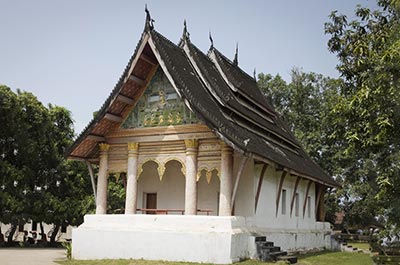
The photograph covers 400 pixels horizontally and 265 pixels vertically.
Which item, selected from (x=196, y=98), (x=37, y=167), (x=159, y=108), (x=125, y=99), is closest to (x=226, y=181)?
(x=196, y=98)

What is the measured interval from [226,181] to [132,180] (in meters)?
3.34

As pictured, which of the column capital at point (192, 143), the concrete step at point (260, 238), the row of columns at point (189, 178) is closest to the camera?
the row of columns at point (189, 178)

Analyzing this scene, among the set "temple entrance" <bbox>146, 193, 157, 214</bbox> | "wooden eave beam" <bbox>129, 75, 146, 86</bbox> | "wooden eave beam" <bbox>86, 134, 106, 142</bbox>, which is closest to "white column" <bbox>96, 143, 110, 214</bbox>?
"wooden eave beam" <bbox>86, 134, 106, 142</bbox>

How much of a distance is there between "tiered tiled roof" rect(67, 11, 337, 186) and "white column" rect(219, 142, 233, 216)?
2.14 feet

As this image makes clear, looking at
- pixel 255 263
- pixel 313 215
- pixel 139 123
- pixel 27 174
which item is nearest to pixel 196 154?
pixel 139 123

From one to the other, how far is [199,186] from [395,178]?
27.8ft

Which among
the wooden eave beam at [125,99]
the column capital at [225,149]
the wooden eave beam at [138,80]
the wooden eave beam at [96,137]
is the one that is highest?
the wooden eave beam at [138,80]

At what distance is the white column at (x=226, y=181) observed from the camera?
1438 cm

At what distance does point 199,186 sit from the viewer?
1773 cm

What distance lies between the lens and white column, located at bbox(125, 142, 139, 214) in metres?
16.0

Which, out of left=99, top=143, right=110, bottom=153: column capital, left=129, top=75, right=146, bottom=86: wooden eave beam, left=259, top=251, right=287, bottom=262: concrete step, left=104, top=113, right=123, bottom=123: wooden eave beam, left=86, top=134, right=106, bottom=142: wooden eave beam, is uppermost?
left=129, top=75, right=146, bottom=86: wooden eave beam

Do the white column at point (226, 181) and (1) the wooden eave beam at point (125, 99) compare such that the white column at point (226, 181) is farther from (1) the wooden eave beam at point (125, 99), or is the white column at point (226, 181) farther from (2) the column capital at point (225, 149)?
(1) the wooden eave beam at point (125, 99)

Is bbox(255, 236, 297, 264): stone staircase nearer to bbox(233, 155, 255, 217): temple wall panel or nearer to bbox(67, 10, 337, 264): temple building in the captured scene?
bbox(67, 10, 337, 264): temple building

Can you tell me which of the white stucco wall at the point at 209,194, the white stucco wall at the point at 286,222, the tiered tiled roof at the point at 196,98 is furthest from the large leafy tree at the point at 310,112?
the white stucco wall at the point at 209,194
